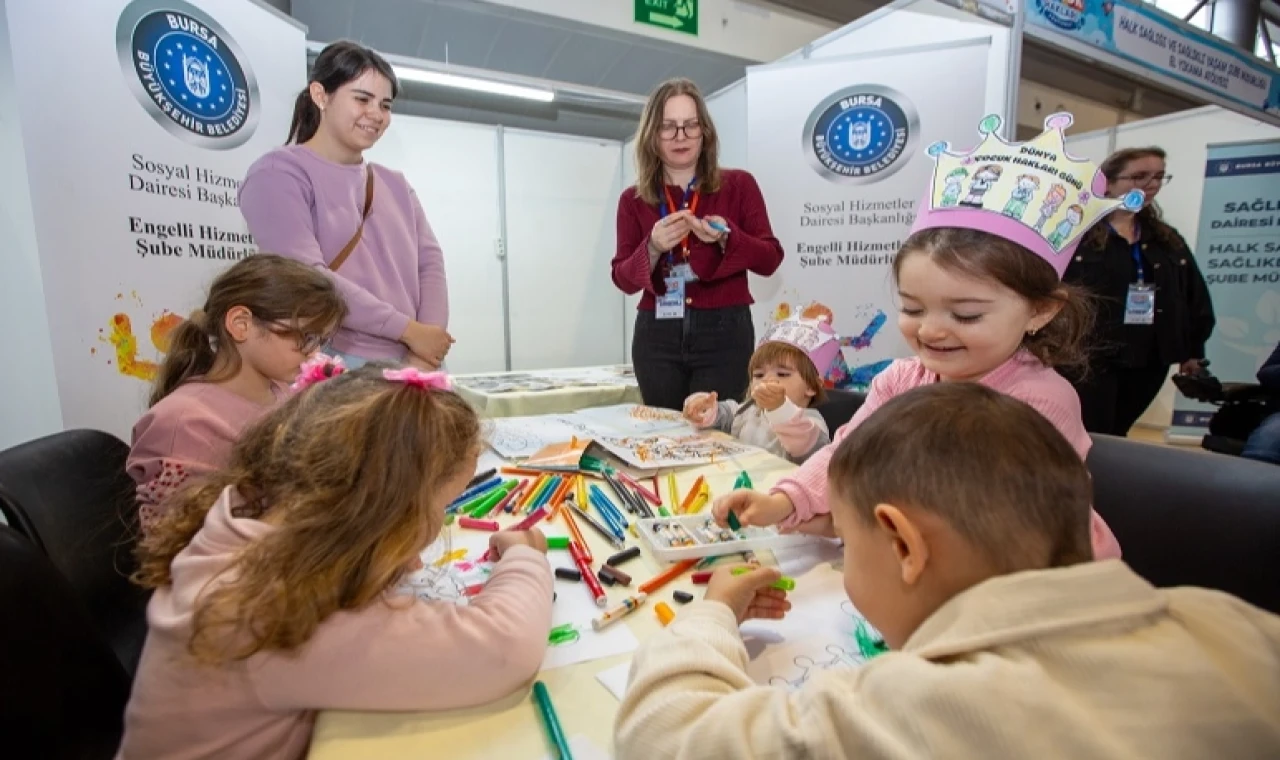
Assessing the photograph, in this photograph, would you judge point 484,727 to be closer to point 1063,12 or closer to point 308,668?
point 308,668

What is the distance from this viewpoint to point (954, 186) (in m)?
1.05

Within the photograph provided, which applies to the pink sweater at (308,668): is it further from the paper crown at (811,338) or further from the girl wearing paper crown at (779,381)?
the paper crown at (811,338)

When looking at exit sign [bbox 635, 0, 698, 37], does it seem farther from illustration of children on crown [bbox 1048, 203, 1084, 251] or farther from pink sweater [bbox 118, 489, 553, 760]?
pink sweater [bbox 118, 489, 553, 760]

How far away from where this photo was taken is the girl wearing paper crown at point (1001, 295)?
960 mm

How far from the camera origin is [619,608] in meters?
0.74

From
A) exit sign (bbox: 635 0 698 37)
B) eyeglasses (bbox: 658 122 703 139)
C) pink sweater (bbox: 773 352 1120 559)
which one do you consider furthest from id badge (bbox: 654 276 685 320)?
exit sign (bbox: 635 0 698 37)

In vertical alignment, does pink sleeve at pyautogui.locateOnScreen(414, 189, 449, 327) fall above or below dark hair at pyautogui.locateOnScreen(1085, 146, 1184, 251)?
below

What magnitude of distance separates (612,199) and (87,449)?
15.3 feet

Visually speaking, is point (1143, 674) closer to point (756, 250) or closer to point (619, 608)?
point (619, 608)

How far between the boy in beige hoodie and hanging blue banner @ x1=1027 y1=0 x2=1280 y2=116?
2.87 meters

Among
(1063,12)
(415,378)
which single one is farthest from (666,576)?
(1063,12)

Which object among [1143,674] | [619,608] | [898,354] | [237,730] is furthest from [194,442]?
[898,354]

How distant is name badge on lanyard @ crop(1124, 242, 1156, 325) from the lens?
2.68 m

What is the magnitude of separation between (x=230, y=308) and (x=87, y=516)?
18.6 inches
